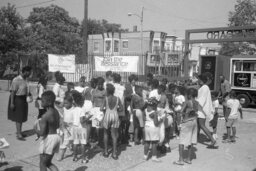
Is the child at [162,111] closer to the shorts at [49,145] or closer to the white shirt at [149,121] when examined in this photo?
the white shirt at [149,121]

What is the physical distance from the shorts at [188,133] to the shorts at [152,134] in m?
0.51

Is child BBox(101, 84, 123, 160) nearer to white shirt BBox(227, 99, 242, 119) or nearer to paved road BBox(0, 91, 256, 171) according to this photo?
paved road BBox(0, 91, 256, 171)

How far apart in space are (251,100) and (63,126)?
12171mm

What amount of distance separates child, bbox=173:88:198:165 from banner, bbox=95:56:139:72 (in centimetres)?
614

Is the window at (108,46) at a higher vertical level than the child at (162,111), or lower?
higher

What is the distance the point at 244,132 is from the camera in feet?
28.5

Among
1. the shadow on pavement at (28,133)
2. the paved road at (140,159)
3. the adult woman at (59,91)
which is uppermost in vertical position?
the adult woman at (59,91)

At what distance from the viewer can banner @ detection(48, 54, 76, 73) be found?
13.9 meters

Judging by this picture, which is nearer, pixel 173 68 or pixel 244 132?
pixel 244 132

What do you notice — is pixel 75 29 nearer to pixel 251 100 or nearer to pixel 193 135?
pixel 251 100

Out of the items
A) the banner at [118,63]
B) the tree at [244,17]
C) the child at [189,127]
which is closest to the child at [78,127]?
the child at [189,127]

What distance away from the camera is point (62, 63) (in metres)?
14.1

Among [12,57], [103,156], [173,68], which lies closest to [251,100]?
[173,68]

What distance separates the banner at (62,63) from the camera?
1387cm
